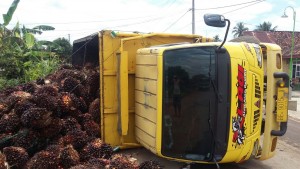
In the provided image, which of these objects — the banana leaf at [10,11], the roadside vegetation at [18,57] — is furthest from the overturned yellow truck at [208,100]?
the banana leaf at [10,11]

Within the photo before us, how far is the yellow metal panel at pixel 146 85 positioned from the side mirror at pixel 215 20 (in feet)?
3.29

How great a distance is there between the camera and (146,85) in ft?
14.8

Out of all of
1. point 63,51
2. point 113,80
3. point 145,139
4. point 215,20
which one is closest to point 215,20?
point 215,20

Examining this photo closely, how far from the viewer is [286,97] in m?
4.39

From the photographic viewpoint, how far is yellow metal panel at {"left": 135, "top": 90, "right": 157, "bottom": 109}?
165 inches

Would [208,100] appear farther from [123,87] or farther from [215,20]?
[123,87]

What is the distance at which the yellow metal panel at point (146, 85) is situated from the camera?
4192mm

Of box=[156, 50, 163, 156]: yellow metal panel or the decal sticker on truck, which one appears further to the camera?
box=[156, 50, 163, 156]: yellow metal panel

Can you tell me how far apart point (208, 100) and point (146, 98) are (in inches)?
39.3

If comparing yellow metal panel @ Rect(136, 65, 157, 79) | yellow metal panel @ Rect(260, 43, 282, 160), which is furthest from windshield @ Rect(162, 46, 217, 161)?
yellow metal panel @ Rect(260, 43, 282, 160)

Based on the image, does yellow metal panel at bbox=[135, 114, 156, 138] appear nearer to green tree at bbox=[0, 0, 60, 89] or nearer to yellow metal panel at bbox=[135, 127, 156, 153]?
yellow metal panel at bbox=[135, 127, 156, 153]

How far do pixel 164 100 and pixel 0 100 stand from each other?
3.45 metres

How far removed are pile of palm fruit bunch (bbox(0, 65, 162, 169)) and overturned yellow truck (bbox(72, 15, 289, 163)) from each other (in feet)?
1.72

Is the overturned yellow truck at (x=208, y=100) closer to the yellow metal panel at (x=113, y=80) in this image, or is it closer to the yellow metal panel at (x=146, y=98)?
the yellow metal panel at (x=146, y=98)
